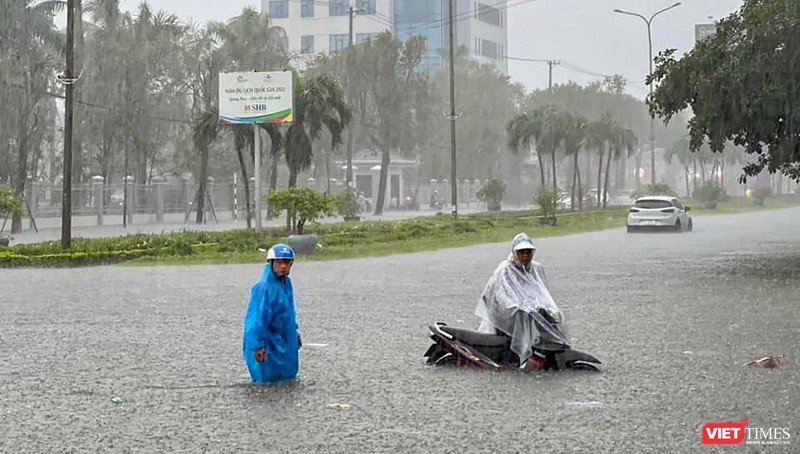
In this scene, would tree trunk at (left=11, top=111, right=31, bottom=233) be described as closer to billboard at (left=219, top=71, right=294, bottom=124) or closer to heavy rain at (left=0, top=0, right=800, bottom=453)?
heavy rain at (left=0, top=0, right=800, bottom=453)

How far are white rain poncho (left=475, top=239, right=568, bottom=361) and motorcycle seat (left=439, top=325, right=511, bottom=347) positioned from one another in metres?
0.09

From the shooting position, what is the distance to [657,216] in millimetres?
44938

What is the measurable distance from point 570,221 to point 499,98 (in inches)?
1606

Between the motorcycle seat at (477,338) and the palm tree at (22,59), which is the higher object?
the palm tree at (22,59)

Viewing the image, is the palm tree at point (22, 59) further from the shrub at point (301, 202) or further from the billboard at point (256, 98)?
the shrub at point (301, 202)

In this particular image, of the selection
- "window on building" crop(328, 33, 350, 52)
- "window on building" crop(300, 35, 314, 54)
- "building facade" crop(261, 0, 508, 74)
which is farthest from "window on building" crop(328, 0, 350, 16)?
"window on building" crop(300, 35, 314, 54)

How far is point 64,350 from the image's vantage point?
12523mm

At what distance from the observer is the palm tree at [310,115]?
134 feet

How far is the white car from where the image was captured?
4488 cm

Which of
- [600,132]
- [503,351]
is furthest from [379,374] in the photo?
[600,132]

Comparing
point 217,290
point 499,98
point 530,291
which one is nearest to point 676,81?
point 217,290

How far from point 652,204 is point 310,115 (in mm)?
13732

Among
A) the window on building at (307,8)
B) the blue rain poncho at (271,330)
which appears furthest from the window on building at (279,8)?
the blue rain poncho at (271,330)

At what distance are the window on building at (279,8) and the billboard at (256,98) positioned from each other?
251 feet
